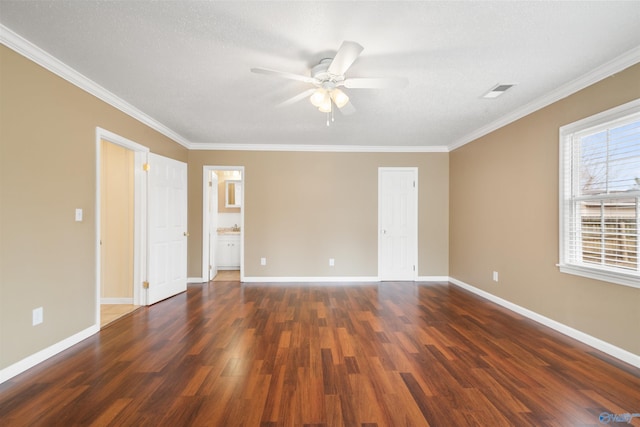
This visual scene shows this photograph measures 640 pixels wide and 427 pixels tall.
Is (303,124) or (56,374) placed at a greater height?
(303,124)

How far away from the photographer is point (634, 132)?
220cm

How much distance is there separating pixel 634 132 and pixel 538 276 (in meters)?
1.66

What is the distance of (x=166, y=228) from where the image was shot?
3998 millimetres

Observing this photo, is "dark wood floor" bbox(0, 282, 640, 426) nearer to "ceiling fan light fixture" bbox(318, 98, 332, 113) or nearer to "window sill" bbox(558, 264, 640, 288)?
"window sill" bbox(558, 264, 640, 288)

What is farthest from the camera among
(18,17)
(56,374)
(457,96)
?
(457,96)

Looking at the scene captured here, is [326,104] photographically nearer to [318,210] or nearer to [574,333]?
[318,210]

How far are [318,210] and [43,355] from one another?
3.82 metres

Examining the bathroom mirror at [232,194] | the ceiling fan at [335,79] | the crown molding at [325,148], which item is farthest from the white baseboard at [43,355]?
the bathroom mirror at [232,194]

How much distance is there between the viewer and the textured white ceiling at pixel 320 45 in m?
1.69

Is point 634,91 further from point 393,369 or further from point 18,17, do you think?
point 18,17

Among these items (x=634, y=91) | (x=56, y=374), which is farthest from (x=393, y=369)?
(x=634, y=91)

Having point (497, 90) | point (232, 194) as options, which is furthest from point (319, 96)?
point (232, 194)

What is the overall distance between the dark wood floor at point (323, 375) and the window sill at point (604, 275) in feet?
2.19

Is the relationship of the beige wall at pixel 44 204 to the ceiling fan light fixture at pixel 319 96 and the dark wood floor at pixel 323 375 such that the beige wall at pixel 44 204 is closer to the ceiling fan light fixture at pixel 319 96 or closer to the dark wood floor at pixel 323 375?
the dark wood floor at pixel 323 375
